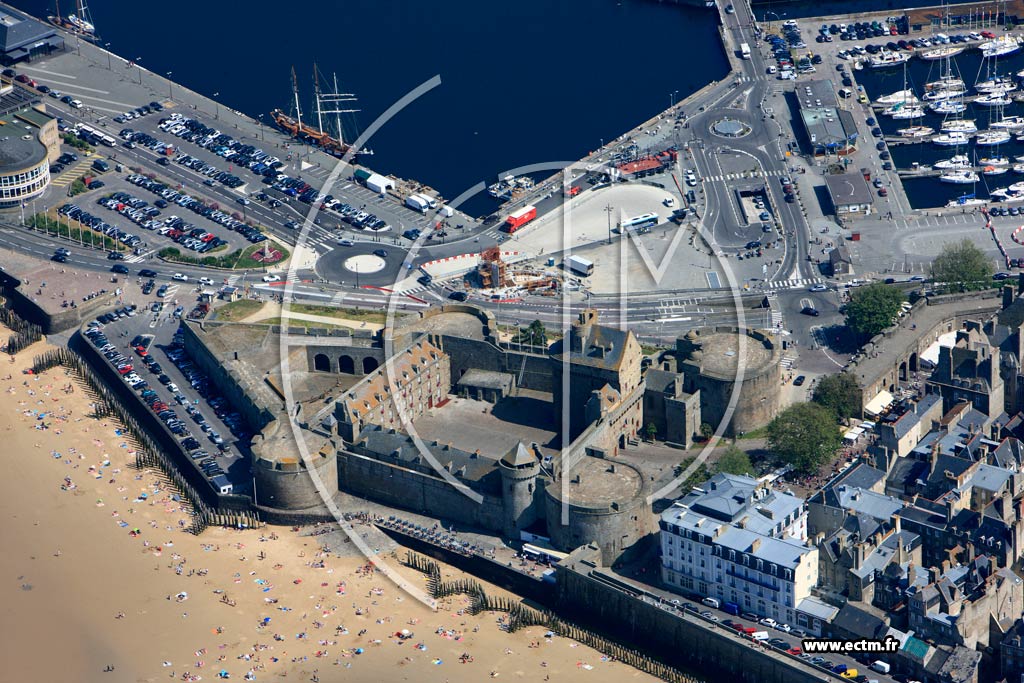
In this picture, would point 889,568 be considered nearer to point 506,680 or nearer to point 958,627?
point 958,627

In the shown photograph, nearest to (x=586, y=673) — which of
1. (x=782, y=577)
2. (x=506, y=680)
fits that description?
(x=506, y=680)

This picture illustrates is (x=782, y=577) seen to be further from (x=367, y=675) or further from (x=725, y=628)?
(x=367, y=675)

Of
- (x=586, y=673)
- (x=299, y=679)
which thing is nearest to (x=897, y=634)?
(x=586, y=673)

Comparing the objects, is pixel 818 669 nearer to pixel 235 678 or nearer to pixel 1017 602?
pixel 1017 602

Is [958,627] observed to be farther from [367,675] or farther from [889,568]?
[367,675]

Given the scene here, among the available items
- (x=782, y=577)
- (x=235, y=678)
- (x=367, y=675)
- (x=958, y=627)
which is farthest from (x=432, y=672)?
(x=958, y=627)
